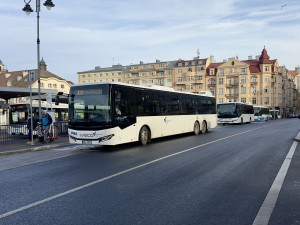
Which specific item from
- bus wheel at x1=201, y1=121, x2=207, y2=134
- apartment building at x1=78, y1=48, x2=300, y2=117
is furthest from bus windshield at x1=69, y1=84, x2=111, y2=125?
apartment building at x1=78, y1=48, x2=300, y2=117

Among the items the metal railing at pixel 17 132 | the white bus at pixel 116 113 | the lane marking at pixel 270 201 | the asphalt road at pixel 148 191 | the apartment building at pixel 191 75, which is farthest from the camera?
the apartment building at pixel 191 75

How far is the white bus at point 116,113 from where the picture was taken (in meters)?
12.4

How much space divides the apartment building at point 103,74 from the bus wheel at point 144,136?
3394 inches

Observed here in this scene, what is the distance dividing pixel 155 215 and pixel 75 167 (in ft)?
16.2

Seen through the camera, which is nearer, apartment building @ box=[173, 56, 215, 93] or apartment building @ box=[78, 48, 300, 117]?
apartment building @ box=[78, 48, 300, 117]

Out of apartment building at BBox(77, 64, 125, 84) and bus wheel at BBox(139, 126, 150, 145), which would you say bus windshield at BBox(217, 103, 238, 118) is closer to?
bus wheel at BBox(139, 126, 150, 145)

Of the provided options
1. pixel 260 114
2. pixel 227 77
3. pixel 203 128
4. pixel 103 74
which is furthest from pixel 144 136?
pixel 103 74

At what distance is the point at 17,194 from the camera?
591 centimetres

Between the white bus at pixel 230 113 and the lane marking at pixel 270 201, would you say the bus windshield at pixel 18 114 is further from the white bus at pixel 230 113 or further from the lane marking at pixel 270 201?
the white bus at pixel 230 113

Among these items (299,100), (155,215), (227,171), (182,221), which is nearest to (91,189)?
(155,215)

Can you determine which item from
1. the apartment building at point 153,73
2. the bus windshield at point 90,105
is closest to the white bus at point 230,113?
the bus windshield at point 90,105

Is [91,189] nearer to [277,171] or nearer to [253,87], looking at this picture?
[277,171]

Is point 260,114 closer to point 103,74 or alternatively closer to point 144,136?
point 144,136

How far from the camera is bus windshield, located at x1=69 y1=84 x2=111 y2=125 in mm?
12398
